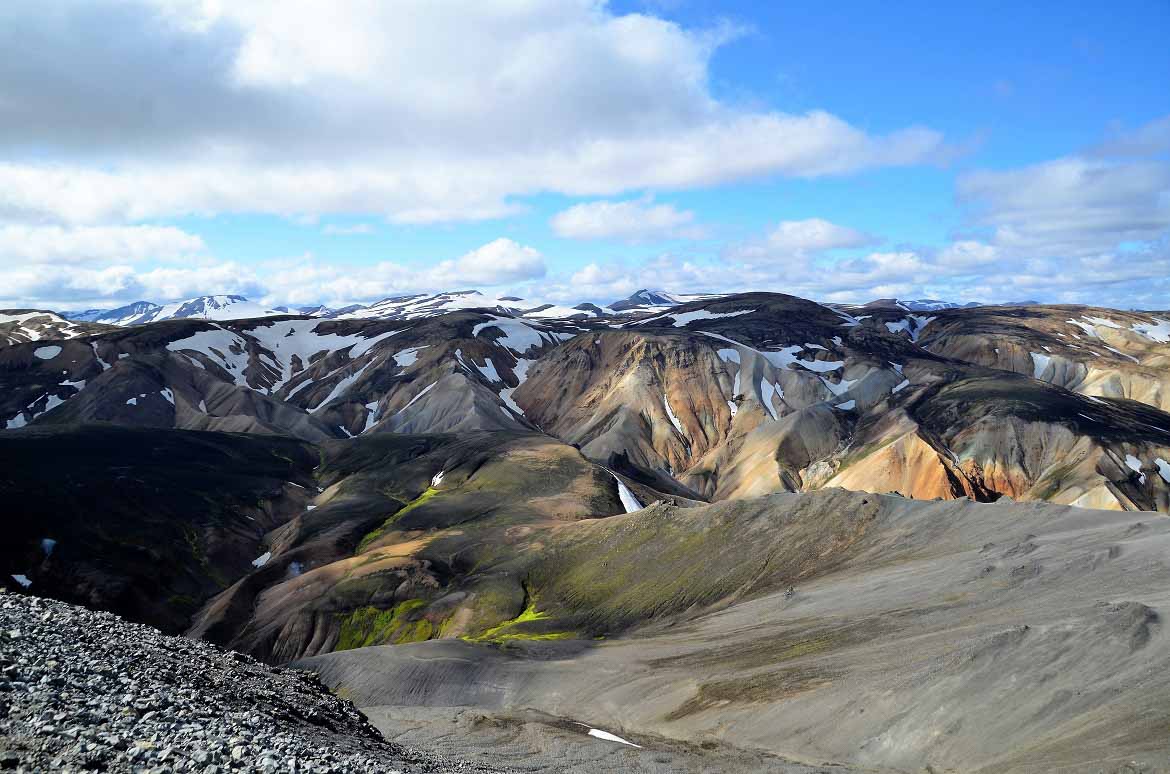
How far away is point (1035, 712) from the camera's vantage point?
3375cm

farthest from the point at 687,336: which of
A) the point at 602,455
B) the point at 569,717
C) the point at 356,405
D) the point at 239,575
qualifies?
the point at 569,717

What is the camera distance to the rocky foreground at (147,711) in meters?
16.7

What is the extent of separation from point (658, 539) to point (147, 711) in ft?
185

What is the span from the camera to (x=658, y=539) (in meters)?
73.6

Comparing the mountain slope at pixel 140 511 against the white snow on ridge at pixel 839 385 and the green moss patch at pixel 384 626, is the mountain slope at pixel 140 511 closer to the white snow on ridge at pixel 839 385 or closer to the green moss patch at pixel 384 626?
the green moss patch at pixel 384 626

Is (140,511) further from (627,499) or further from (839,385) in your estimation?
(839,385)

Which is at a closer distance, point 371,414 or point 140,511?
point 140,511

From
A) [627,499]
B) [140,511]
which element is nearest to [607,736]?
[627,499]

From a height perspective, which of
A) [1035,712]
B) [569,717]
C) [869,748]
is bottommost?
[569,717]

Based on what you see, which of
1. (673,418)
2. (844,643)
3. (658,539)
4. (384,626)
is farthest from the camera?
(673,418)

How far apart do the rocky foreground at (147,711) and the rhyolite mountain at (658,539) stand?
14.1 m

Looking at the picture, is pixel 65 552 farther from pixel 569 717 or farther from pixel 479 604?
pixel 569 717

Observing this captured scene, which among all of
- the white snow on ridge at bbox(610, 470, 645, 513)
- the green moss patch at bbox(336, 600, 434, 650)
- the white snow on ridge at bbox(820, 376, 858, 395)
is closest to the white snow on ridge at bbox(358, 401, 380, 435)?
the white snow on ridge at bbox(610, 470, 645, 513)

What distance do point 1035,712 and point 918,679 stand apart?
15.9 ft
